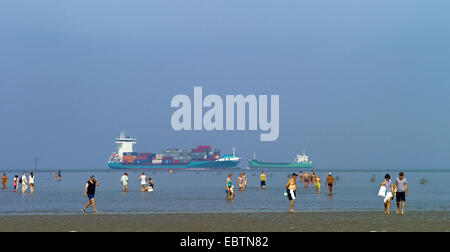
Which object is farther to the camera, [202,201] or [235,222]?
[202,201]

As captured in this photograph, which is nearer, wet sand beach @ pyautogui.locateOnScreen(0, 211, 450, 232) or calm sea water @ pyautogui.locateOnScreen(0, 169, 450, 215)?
wet sand beach @ pyautogui.locateOnScreen(0, 211, 450, 232)

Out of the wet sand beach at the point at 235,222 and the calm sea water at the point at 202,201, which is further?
the calm sea water at the point at 202,201

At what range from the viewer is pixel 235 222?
19016mm

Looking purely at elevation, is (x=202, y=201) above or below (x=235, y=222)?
below

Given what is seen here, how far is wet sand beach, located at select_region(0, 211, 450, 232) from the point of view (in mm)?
16938

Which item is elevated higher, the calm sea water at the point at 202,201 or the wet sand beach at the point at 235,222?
the wet sand beach at the point at 235,222

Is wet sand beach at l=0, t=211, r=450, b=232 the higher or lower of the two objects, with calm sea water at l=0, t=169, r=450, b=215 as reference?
higher

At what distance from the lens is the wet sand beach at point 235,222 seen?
16.9 m
